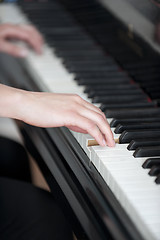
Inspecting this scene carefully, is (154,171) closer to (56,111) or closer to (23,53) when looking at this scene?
(56,111)

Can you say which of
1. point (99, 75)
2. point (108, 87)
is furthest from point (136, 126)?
point (99, 75)

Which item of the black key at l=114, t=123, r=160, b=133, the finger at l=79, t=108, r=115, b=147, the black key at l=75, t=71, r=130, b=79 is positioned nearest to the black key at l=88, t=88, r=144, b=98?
the black key at l=75, t=71, r=130, b=79

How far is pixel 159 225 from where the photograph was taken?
872mm

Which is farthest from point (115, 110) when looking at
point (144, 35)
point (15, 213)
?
point (15, 213)

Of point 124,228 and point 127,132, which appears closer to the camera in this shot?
point 124,228

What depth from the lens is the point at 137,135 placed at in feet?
3.86

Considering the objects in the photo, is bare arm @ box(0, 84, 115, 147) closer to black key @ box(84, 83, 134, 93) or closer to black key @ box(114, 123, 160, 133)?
black key @ box(114, 123, 160, 133)

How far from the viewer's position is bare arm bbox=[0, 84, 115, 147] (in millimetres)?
1090

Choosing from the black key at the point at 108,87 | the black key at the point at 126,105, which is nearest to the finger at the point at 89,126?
the black key at the point at 126,105

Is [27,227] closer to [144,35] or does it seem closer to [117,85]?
[117,85]

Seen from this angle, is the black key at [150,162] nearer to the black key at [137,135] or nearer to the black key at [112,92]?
the black key at [137,135]

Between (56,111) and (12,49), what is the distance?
79 centimetres

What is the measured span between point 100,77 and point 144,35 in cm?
21

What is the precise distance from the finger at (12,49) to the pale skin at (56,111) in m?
0.68
